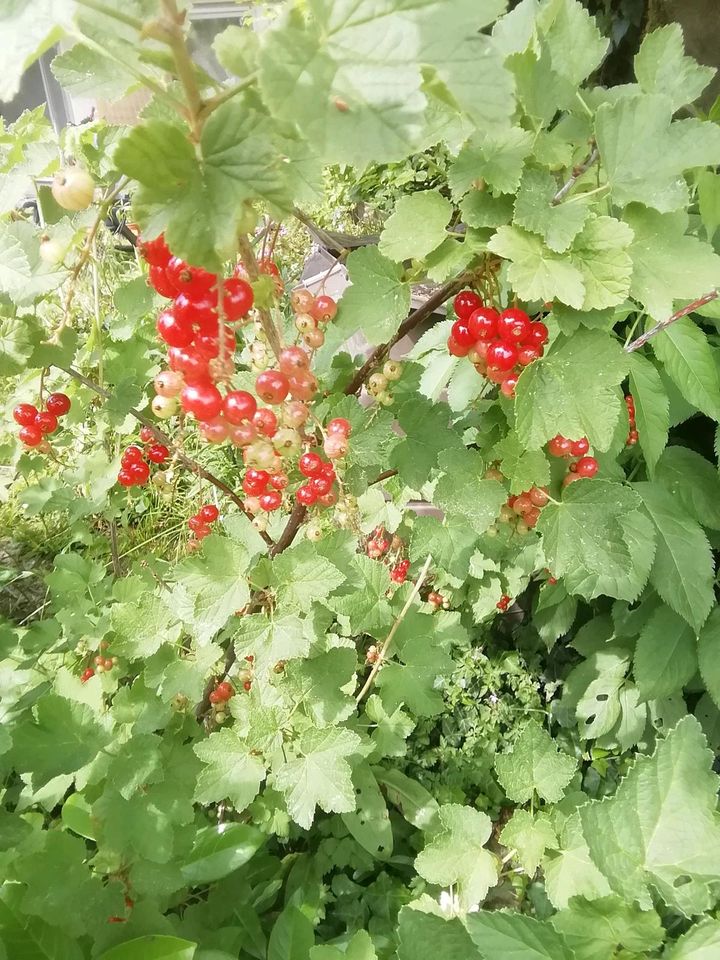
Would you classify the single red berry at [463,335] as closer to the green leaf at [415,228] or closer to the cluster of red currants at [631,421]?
the green leaf at [415,228]

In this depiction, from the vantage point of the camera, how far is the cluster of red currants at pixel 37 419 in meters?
0.98

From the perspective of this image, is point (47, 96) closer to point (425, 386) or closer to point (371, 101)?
point (425, 386)

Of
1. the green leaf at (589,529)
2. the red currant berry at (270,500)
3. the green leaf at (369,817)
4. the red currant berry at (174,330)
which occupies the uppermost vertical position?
the red currant berry at (174,330)

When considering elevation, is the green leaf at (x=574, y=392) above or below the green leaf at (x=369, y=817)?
above

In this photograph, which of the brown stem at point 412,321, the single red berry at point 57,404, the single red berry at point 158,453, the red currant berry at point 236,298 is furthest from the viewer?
the single red berry at point 158,453

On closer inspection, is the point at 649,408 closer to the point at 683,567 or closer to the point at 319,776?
the point at 683,567

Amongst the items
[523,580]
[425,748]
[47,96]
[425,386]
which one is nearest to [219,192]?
[425,386]

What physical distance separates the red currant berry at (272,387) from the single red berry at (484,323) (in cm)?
23

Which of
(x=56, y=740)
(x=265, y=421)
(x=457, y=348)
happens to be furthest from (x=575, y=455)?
(x=56, y=740)

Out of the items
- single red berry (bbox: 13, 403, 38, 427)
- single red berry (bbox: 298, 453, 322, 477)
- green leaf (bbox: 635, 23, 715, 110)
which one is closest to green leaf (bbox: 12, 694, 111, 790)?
single red berry (bbox: 13, 403, 38, 427)

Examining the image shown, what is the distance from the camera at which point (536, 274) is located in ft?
2.09

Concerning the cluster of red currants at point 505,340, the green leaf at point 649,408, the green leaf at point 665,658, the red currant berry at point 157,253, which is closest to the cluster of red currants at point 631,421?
the green leaf at point 649,408

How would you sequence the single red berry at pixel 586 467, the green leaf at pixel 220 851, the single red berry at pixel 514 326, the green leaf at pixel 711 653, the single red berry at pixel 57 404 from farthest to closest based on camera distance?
the green leaf at pixel 711 653 → the green leaf at pixel 220 851 → the single red berry at pixel 57 404 → the single red berry at pixel 586 467 → the single red berry at pixel 514 326

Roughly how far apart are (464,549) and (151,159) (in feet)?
2.28
